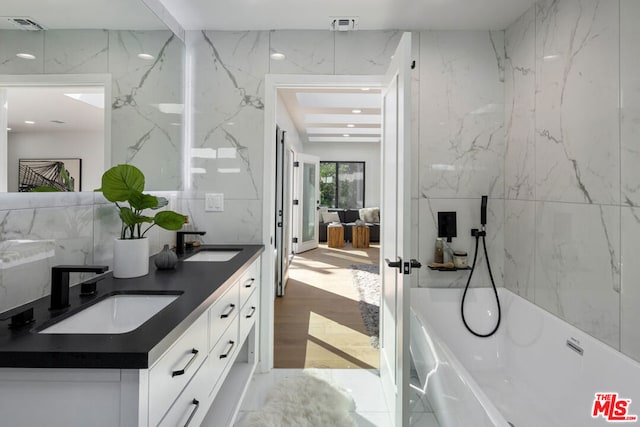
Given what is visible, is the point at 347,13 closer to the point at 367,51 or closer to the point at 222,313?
the point at 367,51

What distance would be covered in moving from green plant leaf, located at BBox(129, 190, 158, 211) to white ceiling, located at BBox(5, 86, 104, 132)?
31 centimetres

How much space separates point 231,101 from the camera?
2.47 meters

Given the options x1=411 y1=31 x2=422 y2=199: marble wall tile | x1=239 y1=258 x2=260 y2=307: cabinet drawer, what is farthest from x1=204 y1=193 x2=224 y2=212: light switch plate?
x1=411 y1=31 x2=422 y2=199: marble wall tile

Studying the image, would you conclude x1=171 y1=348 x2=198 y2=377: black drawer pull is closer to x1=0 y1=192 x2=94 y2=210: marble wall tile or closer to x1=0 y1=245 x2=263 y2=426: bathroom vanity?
x1=0 y1=245 x2=263 y2=426: bathroom vanity

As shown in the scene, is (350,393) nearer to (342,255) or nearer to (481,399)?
(481,399)

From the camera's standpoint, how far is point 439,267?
94.5 inches

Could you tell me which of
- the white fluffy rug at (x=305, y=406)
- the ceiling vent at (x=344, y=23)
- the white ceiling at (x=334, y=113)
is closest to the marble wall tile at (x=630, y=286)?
the white fluffy rug at (x=305, y=406)

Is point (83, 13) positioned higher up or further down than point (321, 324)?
higher up

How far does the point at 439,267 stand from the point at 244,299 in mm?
1360

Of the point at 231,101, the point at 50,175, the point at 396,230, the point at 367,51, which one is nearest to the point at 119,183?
the point at 50,175

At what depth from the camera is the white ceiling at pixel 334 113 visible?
5.05 m

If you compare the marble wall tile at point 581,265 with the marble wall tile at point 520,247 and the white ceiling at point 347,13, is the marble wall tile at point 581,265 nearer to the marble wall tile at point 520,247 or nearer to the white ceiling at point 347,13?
the marble wall tile at point 520,247

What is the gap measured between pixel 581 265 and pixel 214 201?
2.27 meters

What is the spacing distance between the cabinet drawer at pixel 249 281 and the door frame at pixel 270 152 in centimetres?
14
